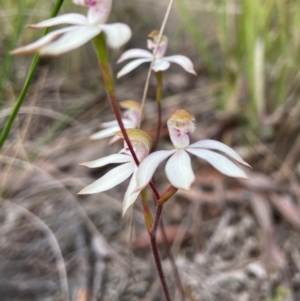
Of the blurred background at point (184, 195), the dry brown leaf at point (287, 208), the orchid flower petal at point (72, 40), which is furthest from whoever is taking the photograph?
the dry brown leaf at point (287, 208)

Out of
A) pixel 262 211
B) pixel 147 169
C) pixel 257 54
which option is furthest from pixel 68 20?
pixel 257 54

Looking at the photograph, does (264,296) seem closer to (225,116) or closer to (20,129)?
(225,116)

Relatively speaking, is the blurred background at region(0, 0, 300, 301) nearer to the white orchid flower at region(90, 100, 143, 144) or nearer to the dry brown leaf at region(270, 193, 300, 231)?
the dry brown leaf at region(270, 193, 300, 231)

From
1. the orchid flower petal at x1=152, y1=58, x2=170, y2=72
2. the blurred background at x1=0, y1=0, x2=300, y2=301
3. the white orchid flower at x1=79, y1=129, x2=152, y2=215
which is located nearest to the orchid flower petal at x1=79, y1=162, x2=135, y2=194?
the white orchid flower at x1=79, y1=129, x2=152, y2=215

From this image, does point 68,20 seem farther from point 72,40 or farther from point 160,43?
point 160,43

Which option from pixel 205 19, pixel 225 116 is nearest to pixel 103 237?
pixel 225 116

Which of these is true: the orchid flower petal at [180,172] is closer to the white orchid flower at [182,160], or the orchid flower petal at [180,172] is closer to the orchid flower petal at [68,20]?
the white orchid flower at [182,160]

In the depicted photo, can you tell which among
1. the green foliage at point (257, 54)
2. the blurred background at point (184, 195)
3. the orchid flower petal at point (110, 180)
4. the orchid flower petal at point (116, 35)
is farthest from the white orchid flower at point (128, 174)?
the green foliage at point (257, 54)

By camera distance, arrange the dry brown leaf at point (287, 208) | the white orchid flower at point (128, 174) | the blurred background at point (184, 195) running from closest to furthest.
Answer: the white orchid flower at point (128, 174), the blurred background at point (184, 195), the dry brown leaf at point (287, 208)
